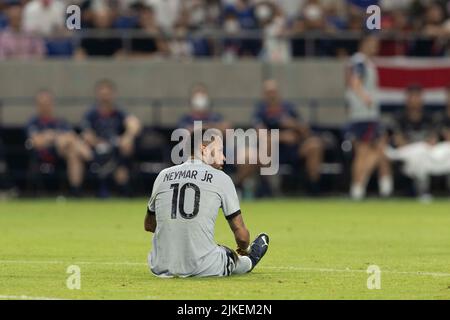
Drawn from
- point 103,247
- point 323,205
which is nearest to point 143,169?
point 323,205

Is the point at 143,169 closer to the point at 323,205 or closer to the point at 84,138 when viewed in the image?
the point at 84,138

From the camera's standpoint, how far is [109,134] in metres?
26.8

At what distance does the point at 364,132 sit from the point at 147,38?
522cm

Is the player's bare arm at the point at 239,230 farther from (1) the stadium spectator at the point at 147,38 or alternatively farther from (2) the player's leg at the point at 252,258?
(1) the stadium spectator at the point at 147,38

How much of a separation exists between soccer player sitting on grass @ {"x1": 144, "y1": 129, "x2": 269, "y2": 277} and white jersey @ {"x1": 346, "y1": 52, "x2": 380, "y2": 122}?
1483 centimetres

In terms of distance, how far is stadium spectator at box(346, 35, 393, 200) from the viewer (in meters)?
27.2

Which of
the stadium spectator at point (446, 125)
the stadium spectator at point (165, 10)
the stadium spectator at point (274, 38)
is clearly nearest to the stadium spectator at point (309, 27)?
the stadium spectator at point (274, 38)

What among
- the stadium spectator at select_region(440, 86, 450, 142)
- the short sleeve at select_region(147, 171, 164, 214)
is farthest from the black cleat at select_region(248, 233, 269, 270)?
the stadium spectator at select_region(440, 86, 450, 142)

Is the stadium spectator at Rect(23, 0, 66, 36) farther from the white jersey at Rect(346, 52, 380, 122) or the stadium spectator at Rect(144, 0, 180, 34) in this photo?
the white jersey at Rect(346, 52, 380, 122)

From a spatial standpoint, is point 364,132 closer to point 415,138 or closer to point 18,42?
point 415,138

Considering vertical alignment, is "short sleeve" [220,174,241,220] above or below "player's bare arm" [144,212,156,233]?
above

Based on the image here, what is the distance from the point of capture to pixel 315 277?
1318 cm

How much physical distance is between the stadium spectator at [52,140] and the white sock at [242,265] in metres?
13.5

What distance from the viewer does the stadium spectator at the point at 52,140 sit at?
26484 millimetres
